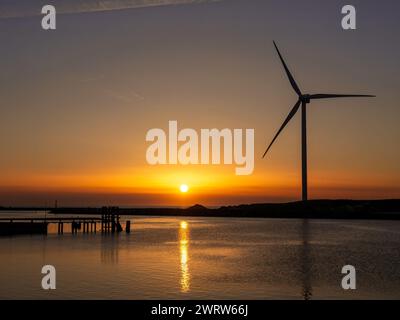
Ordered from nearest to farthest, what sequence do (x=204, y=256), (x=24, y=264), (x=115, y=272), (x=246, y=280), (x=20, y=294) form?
(x=20, y=294), (x=246, y=280), (x=115, y=272), (x=24, y=264), (x=204, y=256)

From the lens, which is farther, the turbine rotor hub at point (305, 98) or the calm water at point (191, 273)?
the turbine rotor hub at point (305, 98)

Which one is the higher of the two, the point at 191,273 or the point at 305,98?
the point at 305,98

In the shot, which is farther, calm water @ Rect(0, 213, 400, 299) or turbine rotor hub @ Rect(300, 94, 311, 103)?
turbine rotor hub @ Rect(300, 94, 311, 103)

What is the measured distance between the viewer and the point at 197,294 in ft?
90.4

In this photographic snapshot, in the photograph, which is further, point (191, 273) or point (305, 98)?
point (305, 98)

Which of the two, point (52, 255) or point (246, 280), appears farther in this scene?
point (52, 255)

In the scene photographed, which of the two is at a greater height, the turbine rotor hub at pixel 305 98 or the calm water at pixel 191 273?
the turbine rotor hub at pixel 305 98

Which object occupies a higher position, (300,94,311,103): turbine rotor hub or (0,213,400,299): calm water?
(300,94,311,103): turbine rotor hub
